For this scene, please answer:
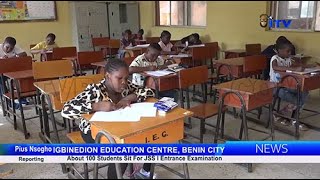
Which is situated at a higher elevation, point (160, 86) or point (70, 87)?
point (70, 87)

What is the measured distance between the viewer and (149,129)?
1630 mm

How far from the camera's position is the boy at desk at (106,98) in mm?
1867

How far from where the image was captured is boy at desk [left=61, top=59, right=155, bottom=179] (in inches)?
73.5

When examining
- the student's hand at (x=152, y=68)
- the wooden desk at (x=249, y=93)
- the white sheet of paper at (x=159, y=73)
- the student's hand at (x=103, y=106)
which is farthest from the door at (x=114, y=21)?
the student's hand at (x=103, y=106)

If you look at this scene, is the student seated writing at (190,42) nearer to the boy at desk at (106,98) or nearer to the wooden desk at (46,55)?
the wooden desk at (46,55)

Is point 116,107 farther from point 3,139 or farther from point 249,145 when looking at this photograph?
point 3,139

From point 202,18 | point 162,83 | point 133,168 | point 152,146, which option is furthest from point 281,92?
point 202,18

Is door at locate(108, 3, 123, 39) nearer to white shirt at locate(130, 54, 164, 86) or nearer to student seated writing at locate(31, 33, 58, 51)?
student seated writing at locate(31, 33, 58, 51)

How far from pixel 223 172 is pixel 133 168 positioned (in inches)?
34.6

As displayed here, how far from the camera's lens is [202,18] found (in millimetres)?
6633

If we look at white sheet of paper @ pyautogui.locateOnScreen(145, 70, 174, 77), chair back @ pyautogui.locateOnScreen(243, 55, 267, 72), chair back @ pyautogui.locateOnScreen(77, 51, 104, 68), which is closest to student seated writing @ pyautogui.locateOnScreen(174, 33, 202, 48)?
chair back @ pyautogui.locateOnScreen(77, 51, 104, 68)

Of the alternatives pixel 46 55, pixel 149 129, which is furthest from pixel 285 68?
pixel 46 55

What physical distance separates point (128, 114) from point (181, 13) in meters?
5.66

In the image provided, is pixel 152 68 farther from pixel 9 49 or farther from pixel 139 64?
pixel 9 49
